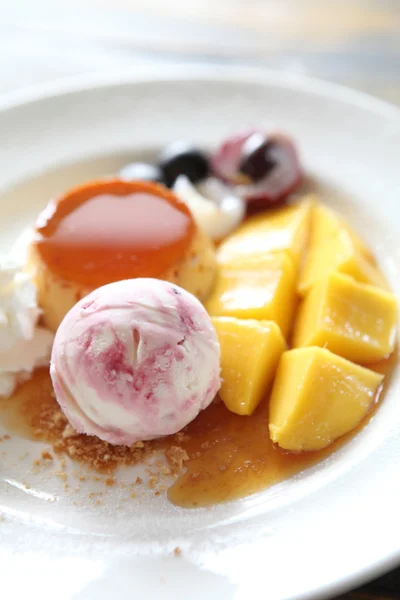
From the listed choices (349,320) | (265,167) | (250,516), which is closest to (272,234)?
(265,167)

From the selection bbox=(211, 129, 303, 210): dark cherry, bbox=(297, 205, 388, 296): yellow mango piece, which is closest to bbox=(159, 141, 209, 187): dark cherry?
bbox=(211, 129, 303, 210): dark cherry

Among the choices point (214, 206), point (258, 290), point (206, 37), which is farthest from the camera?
point (206, 37)

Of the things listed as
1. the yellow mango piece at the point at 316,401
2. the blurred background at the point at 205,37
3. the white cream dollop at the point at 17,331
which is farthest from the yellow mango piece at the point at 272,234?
the blurred background at the point at 205,37

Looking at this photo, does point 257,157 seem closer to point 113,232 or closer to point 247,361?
point 113,232

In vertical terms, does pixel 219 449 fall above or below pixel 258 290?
below

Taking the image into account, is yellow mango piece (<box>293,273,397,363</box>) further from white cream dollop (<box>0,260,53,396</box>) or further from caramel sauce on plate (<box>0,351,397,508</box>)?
white cream dollop (<box>0,260,53,396</box>)
